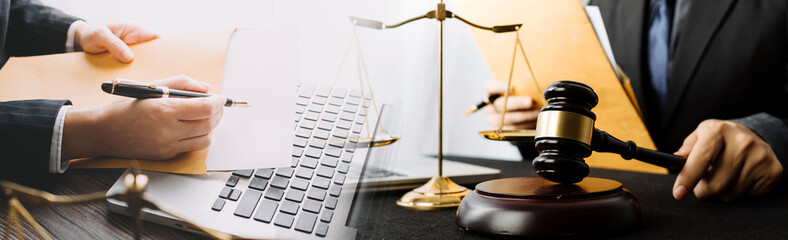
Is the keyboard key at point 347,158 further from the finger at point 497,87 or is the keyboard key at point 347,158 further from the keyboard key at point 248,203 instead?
the finger at point 497,87

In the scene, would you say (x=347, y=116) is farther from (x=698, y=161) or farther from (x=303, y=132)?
(x=698, y=161)

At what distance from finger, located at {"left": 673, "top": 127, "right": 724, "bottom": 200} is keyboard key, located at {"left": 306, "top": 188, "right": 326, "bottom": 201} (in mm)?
479

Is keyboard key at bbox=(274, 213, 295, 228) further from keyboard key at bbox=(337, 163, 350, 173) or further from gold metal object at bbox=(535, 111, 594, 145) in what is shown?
gold metal object at bbox=(535, 111, 594, 145)

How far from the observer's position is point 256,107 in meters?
0.29

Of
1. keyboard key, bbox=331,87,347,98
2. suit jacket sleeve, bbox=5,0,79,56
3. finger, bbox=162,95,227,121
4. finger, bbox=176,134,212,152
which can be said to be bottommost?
keyboard key, bbox=331,87,347,98

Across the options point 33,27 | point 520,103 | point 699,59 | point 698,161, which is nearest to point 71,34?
point 33,27

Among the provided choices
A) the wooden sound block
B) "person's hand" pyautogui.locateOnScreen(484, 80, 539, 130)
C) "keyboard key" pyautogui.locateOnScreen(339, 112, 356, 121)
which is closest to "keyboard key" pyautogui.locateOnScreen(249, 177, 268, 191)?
"keyboard key" pyautogui.locateOnScreen(339, 112, 356, 121)

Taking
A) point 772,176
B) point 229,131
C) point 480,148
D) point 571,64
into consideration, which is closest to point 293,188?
point 229,131

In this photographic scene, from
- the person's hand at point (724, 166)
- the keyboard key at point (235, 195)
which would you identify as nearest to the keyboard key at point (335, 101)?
the keyboard key at point (235, 195)

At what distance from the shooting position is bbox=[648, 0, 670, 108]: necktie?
1328 mm

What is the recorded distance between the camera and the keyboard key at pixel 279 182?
0.31 meters

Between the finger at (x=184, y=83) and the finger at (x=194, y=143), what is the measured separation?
0.02 m

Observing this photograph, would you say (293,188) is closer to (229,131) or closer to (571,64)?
(229,131)

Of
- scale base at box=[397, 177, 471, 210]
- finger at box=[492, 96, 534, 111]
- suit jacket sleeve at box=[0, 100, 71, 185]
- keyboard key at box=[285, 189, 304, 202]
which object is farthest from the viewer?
finger at box=[492, 96, 534, 111]
